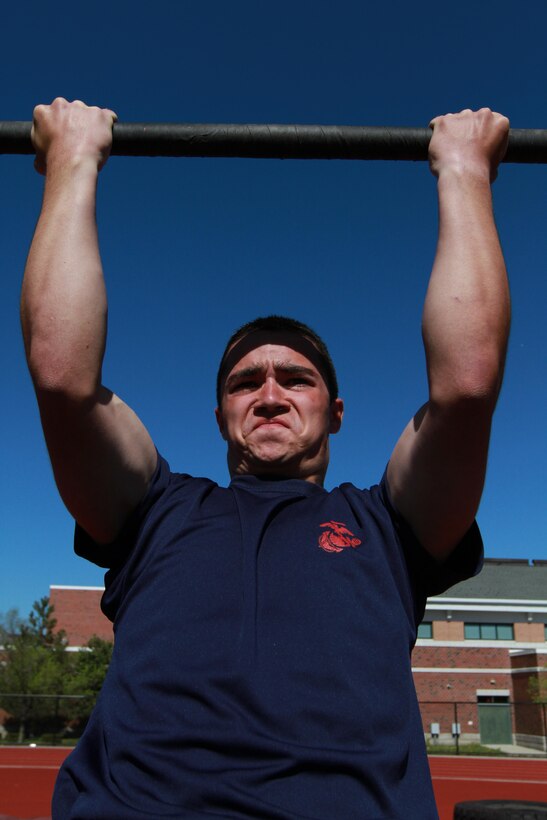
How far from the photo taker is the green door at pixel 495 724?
28812 millimetres

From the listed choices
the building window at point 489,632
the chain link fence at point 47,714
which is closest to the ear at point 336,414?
the chain link fence at point 47,714

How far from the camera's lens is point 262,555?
159cm

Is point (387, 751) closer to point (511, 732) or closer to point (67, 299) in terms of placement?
point (67, 299)

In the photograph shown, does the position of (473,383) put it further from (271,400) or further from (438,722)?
(438,722)

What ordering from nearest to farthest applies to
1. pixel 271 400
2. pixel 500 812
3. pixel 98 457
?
pixel 98 457, pixel 271 400, pixel 500 812

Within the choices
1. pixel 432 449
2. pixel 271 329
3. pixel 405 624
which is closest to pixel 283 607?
pixel 405 624

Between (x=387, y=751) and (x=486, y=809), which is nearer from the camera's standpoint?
(x=387, y=751)

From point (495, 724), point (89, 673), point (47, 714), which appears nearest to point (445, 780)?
point (495, 724)

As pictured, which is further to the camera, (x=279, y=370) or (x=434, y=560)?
(x=279, y=370)

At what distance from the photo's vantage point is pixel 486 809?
11.9ft

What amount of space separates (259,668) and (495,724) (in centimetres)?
3122

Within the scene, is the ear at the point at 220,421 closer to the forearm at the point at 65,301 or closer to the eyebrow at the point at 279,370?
the eyebrow at the point at 279,370

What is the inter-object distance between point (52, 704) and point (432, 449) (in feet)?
90.7

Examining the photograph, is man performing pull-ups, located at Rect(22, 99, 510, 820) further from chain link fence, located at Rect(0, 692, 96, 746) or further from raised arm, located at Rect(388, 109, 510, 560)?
chain link fence, located at Rect(0, 692, 96, 746)
